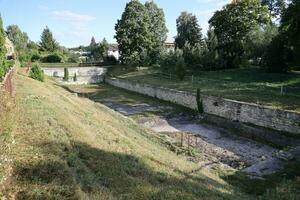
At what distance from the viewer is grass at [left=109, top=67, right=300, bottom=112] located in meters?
19.9

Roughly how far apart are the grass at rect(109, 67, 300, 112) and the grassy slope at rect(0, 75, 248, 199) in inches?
407

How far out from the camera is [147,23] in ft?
152

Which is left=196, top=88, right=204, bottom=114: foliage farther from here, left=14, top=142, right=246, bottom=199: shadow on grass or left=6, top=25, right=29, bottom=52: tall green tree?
left=6, top=25, right=29, bottom=52: tall green tree

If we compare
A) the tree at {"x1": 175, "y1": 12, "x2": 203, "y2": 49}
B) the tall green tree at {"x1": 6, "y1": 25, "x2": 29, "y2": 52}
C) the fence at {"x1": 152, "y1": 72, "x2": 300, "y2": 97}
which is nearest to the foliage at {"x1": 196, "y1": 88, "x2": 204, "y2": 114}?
the fence at {"x1": 152, "y1": 72, "x2": 300, "y2": 97}

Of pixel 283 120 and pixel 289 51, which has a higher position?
pixel 289 51

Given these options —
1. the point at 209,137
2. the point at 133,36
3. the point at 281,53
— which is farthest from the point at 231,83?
the point at 133,36

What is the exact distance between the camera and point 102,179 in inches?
288

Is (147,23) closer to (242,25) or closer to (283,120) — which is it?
(242,25)

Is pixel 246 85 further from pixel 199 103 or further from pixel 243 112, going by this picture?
pixel 243 112

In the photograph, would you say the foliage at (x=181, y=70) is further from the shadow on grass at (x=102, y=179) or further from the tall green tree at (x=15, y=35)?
the tall green tree at (x=15, y=35)

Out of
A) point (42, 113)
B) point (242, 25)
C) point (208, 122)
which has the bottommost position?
point (208, 122)

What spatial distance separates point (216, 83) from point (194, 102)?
19.1 ft

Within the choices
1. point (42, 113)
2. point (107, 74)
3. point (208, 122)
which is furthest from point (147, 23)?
point (42, 113)

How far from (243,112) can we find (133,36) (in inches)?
1125
